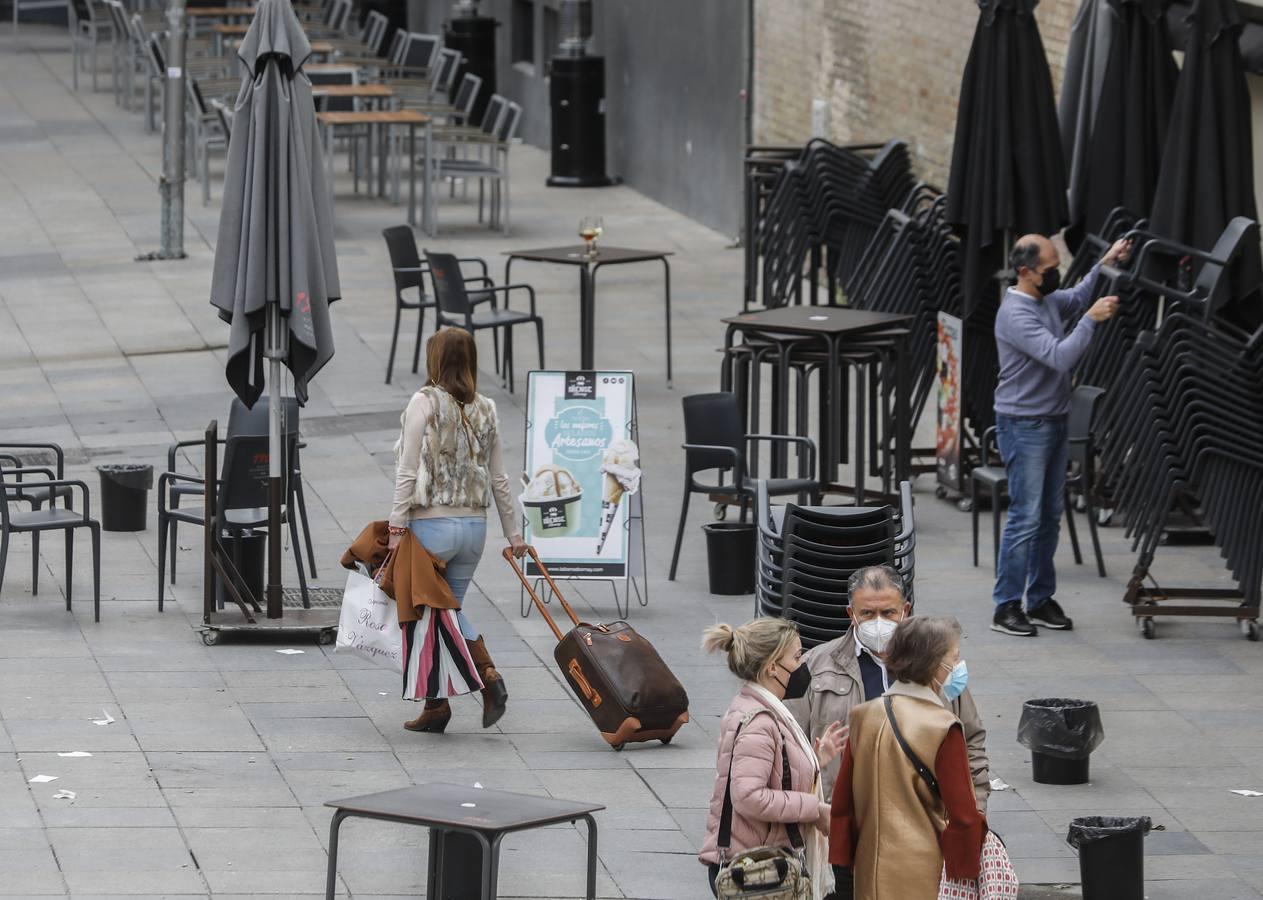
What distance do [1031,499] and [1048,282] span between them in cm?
100

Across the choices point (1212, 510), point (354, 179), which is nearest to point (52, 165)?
point (354, 179)

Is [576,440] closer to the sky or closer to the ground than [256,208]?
closer to the ground

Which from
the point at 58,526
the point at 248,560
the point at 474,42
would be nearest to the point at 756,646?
the point at 248,560

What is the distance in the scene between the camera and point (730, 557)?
1152cm

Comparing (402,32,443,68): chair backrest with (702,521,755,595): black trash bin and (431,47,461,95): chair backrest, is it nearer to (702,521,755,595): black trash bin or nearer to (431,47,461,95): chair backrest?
(431,47,461,95): chair backrest

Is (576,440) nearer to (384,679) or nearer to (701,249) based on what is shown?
(384,679)

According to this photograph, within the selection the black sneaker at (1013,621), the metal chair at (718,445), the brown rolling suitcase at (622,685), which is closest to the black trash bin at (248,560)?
the metal chair at (718,445)

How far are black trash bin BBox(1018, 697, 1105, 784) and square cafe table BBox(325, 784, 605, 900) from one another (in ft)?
7.80

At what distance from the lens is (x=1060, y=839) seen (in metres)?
8.20

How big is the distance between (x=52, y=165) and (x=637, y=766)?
65.7ft

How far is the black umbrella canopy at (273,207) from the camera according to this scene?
1045 centimetres

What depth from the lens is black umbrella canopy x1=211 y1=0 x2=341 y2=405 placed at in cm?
1045

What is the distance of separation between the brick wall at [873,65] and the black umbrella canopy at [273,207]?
710 cm

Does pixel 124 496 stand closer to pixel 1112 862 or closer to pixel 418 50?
pixel 1112 862
